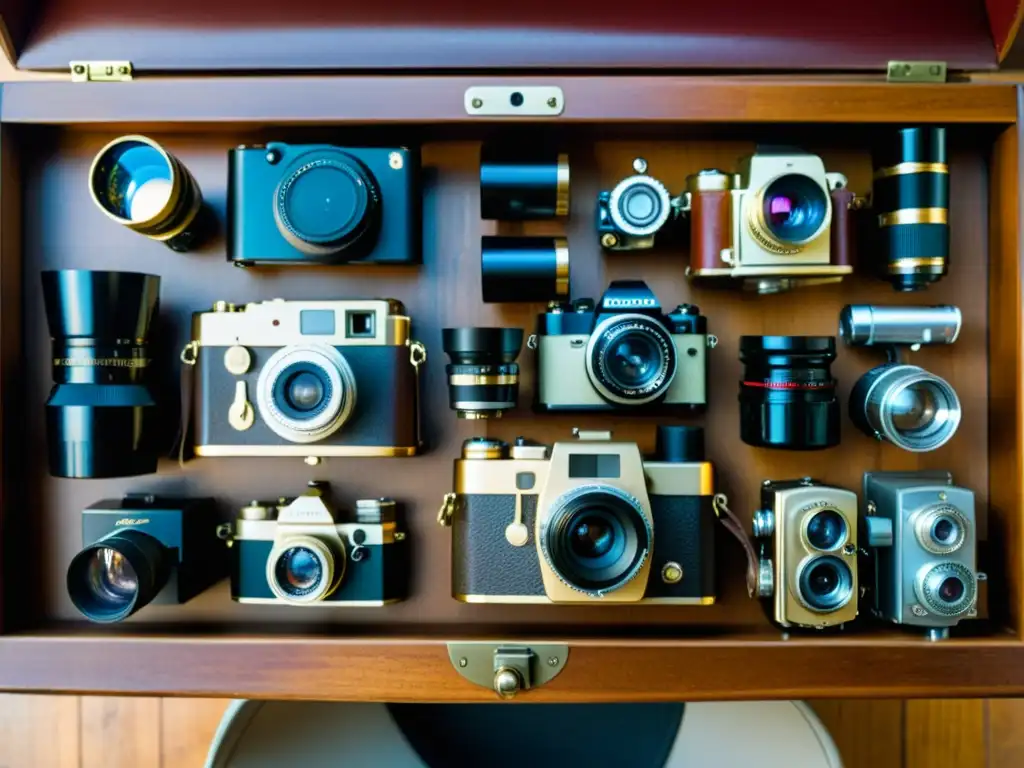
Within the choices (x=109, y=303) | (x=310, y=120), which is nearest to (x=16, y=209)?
(x=109, y=303)

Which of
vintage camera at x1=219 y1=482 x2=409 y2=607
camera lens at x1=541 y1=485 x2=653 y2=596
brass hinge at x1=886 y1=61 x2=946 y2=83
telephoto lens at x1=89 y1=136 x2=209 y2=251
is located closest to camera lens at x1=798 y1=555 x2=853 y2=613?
camera lens at x1=541 y1=485 x2=653 y2=596

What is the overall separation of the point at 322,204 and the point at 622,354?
0.45 metres

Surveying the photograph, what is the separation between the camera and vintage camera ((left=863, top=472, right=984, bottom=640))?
0.89 m

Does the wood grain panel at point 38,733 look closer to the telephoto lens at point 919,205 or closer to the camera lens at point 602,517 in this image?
the camera lens at point 602,517

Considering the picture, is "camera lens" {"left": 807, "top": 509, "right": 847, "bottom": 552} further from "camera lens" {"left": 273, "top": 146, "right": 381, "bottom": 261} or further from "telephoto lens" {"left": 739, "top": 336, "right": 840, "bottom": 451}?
"camera lens" {"left": 273, "top": 146, "right": 381, "bottom": 261}

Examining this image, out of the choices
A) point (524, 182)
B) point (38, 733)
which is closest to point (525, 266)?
point (524, 182)

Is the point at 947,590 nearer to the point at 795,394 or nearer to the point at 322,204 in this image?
the point at 795,394

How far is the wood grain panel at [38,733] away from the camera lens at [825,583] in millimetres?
1145

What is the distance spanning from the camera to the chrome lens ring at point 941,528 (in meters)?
0.90

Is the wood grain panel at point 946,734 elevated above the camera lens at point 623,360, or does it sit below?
below

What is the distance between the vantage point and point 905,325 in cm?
94

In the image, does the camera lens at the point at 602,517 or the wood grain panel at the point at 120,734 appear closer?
the camera lens at the point at 602,517

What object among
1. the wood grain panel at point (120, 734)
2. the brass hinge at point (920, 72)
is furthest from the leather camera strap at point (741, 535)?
the wood grain panel at point (120, 734)

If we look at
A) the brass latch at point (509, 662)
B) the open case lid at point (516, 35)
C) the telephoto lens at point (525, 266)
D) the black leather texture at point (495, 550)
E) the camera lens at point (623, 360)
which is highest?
the open case lid at point (516, 35)
